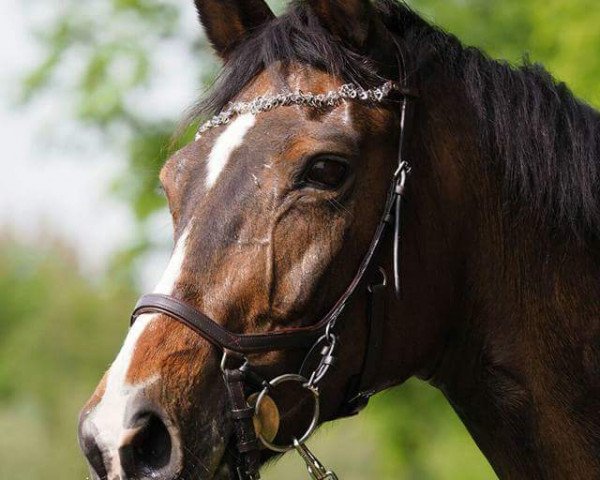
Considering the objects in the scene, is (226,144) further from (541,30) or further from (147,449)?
(541,30)

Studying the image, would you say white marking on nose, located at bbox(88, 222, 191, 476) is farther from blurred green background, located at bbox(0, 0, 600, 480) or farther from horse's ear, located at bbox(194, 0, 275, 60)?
blurred green background, located at bbox(0, 0, 600, 480)

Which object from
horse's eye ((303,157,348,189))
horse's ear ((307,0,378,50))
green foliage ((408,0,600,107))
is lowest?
horse's eye ((303,157,348,189))

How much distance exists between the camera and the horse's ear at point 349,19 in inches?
134

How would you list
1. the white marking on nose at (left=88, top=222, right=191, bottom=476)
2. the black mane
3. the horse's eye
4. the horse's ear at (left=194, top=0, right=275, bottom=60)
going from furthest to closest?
the horse's ear at (left=194, top=0, right=275, bottom=60) < the black mane < the horse's eye < the white marking on nose at (left=88, top=222, right=191, bottom=476)

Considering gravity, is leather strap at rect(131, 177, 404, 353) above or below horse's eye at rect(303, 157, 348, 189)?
below

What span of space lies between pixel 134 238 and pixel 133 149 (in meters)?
1.48

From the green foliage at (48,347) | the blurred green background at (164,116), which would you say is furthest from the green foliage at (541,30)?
the green foliage at (48,347)

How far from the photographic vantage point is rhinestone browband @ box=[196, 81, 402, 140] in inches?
132

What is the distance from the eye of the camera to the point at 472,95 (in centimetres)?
355

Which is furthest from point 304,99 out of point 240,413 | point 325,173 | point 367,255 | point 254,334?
point 240,413

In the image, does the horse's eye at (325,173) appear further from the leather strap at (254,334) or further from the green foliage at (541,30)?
the green foliage at (541,30)

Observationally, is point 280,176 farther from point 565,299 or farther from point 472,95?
point 565,299

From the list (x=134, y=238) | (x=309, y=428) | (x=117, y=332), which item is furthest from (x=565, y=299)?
(x=117, y=332)

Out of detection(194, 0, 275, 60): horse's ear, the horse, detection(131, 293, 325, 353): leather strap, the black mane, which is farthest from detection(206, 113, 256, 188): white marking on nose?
detection(194, 0, 275, 60): horse's ear
